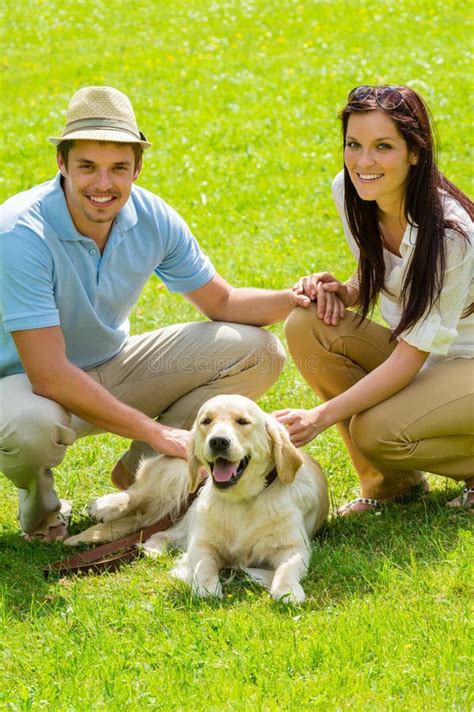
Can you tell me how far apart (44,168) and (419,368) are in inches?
308

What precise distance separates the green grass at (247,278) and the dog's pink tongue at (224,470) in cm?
42

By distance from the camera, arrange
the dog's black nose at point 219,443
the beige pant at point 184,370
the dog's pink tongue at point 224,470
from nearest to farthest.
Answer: the dog's black nose at point 219,443 < the dog's pink tongue at point 224,470 < the beige pant at point 184,370

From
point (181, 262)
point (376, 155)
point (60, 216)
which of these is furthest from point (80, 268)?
point (376, 155)

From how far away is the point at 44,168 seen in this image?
1170 cm

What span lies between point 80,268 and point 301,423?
1.21 meters

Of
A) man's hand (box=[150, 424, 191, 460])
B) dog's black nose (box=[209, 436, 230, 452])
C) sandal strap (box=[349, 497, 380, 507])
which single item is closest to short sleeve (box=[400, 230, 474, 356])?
sandal strap (box=[349, 497, 380, 507])

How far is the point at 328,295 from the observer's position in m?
5.05

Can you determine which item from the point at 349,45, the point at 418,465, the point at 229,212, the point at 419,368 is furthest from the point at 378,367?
the point at 349,45

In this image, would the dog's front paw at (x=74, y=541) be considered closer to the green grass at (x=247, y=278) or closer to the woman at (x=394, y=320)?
the green grass at (x=247, y=278)

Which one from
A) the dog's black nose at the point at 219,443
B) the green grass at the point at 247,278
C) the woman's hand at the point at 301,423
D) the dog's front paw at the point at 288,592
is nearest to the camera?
the green grass at the point at 247,278

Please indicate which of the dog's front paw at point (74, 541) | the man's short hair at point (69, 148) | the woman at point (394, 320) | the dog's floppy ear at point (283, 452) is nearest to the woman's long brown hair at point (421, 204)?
the woman at point (394, 320)

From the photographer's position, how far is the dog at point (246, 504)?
4234 millimetres

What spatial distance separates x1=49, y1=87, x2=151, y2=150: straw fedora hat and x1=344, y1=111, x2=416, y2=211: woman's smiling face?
3.03ft

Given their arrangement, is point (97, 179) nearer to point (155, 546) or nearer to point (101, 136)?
point (101, 136)
